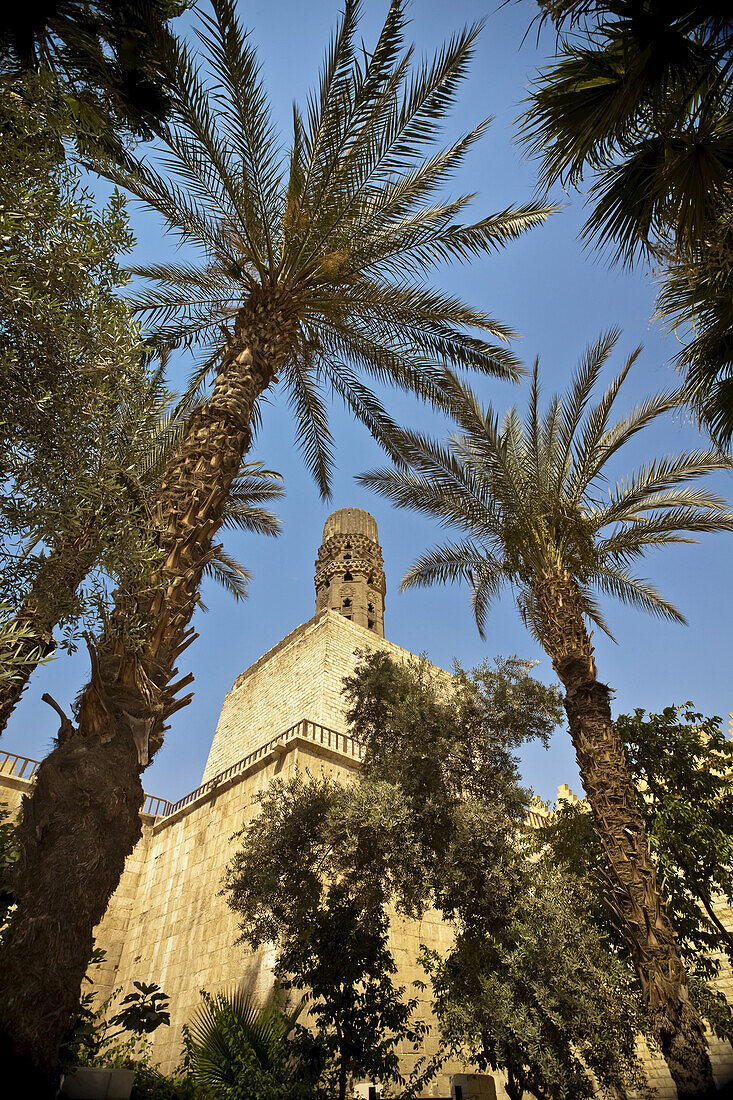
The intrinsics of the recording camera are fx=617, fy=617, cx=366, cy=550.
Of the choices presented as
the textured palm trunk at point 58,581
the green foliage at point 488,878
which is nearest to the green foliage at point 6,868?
the textured palm trunk at point 58,581

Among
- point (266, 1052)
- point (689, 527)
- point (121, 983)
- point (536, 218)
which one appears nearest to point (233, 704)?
point (121, 983)

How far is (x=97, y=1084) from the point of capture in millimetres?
4195

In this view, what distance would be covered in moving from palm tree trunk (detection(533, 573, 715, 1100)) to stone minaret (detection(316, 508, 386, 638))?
13633mm

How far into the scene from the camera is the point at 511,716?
8062 millimetres

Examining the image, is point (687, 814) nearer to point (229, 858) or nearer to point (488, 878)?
point (488, 878)

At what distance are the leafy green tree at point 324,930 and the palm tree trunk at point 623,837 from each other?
238 centimetres

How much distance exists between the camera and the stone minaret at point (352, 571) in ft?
73.2

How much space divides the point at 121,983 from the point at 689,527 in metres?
14.1

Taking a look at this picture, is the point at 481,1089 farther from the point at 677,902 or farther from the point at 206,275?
the point at 206,275

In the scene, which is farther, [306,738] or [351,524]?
[351,524]

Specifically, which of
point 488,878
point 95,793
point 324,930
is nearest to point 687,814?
A: point 488,878

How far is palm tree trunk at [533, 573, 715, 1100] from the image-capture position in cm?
526

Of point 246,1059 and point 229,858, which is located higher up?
point 229,858

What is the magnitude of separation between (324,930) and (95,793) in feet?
12.8
